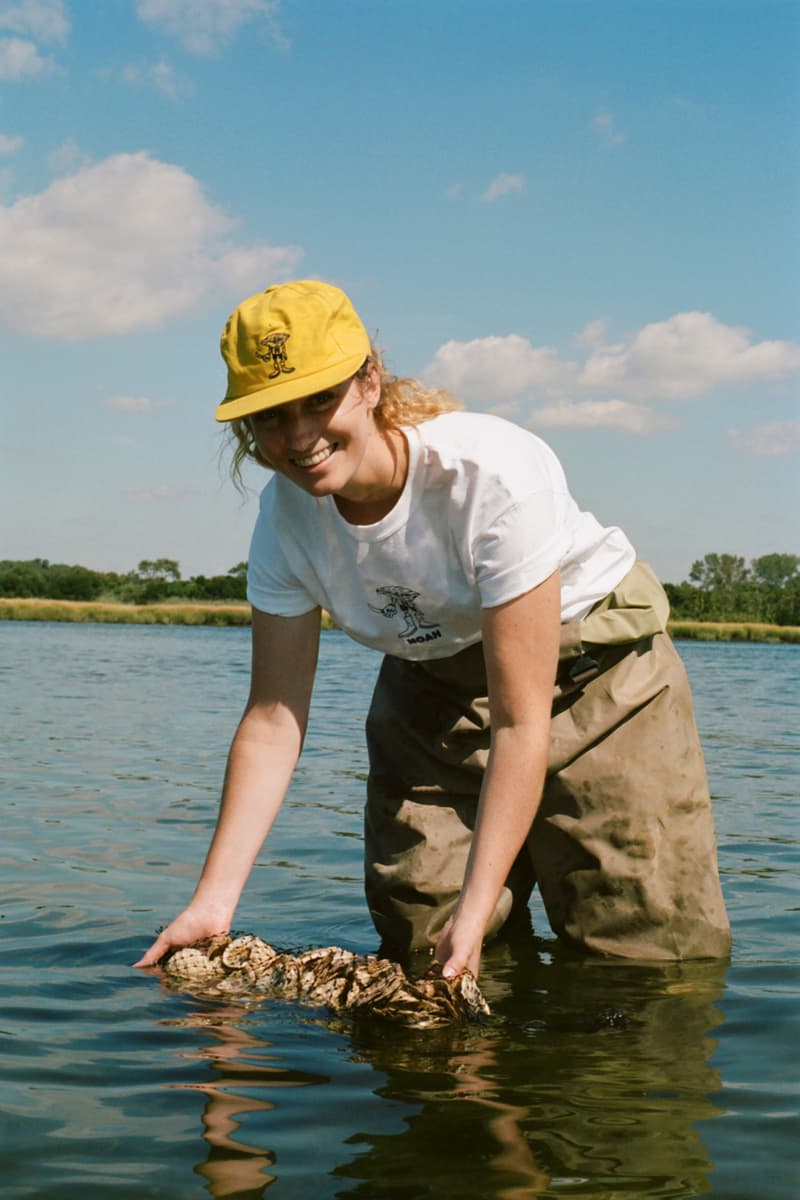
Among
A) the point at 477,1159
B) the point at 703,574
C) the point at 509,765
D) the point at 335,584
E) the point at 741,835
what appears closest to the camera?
the point at 477,1159

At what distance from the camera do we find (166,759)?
10688 mm

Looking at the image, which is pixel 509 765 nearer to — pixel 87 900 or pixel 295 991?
pixel 295 991

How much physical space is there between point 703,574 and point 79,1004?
10032 centimetres

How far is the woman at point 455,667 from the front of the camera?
127 inches

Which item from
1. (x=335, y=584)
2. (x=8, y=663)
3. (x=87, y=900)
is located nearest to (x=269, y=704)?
(x=335, y=584)

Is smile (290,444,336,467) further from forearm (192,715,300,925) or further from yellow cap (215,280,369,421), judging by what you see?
forearm (192,715,300,925)

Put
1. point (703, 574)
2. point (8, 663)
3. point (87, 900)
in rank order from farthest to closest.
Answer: point (703, 574), point (8, 663), point (87, 900)

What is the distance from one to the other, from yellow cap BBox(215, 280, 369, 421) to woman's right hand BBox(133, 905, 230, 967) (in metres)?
1.51

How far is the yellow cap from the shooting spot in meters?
3.11

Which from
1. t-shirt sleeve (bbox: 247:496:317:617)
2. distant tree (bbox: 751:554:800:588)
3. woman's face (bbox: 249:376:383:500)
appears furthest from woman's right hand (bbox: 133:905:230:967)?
distant tree (bbox: 751:554:800:588)

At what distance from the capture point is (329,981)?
3.77 metres

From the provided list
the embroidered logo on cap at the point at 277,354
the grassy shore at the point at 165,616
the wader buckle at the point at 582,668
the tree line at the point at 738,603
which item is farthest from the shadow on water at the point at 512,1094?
the tree line at the point at 738,603

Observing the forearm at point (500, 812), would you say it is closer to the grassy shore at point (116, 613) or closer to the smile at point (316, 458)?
the smile at point (316, 458)

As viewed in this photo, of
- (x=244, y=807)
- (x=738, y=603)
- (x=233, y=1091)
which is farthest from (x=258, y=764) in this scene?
(x=738, y=603)
